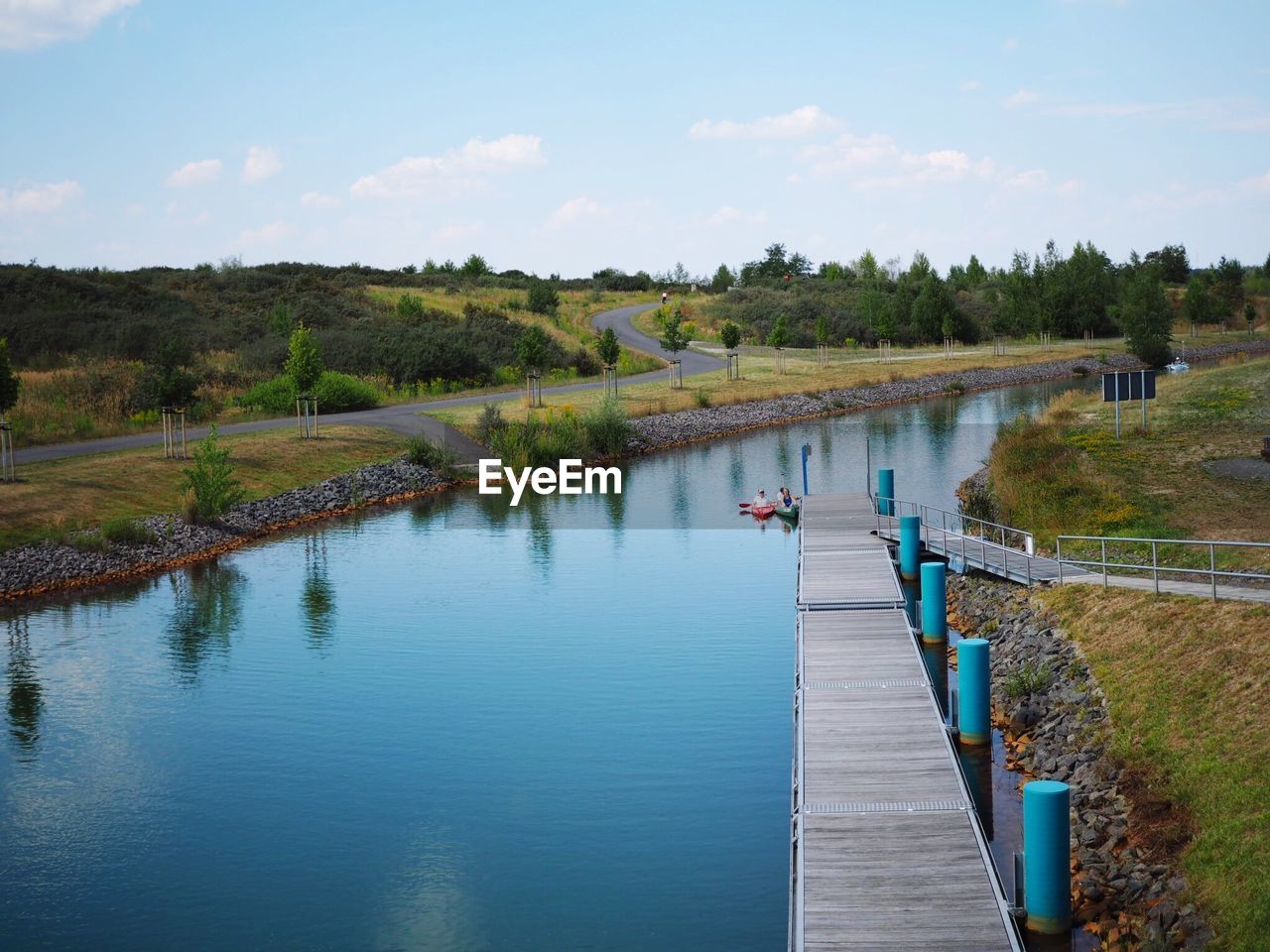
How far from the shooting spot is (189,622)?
3069 cm

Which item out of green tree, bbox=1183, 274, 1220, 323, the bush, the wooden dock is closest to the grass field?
the bush

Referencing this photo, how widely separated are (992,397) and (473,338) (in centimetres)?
3384

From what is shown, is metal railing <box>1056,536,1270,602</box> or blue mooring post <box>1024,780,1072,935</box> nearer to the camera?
blue mooring post <box>1024,780,1072,935</box>

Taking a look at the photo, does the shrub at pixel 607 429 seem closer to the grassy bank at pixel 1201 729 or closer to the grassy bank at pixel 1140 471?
the grassy bank at pixel 1140 471

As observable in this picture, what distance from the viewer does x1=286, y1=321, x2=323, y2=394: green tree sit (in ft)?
172

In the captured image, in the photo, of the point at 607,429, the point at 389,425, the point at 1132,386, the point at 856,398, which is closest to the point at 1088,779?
the point at 1132,386

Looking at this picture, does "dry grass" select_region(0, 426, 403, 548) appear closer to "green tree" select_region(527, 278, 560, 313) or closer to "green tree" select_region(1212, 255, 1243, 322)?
"green tree" select_region(527, 278, 560, 313)

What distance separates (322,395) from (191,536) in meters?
22.5

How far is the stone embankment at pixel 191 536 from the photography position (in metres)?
33.9

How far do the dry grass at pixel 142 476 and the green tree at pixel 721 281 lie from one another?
333 ft

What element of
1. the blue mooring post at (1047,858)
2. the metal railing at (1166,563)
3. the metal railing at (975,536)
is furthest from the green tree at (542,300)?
the blue mooring post at (1047,858)

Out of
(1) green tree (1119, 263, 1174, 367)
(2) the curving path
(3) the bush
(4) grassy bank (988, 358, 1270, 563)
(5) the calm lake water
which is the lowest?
(5) the calm lake water

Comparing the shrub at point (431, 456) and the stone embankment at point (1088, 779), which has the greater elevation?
the shrub at point (431, 456)

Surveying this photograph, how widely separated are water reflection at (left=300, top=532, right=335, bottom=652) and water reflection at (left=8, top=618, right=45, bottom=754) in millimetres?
5804
